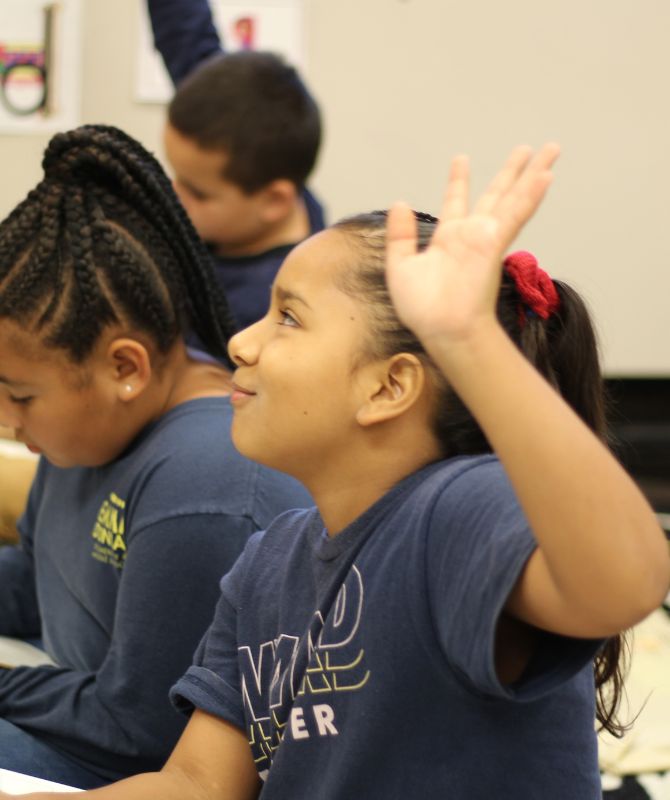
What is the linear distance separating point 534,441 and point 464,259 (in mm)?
115

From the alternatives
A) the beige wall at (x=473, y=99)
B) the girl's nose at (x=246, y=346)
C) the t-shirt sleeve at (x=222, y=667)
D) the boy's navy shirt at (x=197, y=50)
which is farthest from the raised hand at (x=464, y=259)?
the beige wall at (x=473, y=99)

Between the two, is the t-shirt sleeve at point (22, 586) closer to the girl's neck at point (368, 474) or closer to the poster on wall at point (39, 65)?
the girl's neck at point (368, 474)

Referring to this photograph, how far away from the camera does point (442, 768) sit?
77cm

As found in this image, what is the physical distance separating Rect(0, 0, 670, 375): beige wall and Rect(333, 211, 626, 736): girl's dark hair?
236cm

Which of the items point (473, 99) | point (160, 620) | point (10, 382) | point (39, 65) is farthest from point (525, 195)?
point (39, 65)

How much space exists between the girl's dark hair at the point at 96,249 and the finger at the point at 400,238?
22.4 inches

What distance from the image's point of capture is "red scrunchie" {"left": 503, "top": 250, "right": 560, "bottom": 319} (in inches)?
33.5

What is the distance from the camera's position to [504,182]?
2.19 feet

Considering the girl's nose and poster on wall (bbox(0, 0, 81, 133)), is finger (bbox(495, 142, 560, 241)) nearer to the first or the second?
the girl's nose

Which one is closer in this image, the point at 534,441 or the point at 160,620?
the point at 534,441

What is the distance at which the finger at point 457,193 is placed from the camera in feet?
2.19

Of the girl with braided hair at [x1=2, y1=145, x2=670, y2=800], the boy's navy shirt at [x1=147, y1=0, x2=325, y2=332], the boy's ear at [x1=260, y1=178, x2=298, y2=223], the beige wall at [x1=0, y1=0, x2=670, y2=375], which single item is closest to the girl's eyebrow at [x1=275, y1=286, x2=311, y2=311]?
the girl with braided hair at [x1=2, y1=145, x2=670, y2=800]

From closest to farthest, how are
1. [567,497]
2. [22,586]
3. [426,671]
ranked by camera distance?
[567,497] → [426,671] → [22,586]

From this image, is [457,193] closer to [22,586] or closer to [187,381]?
[187,381]
